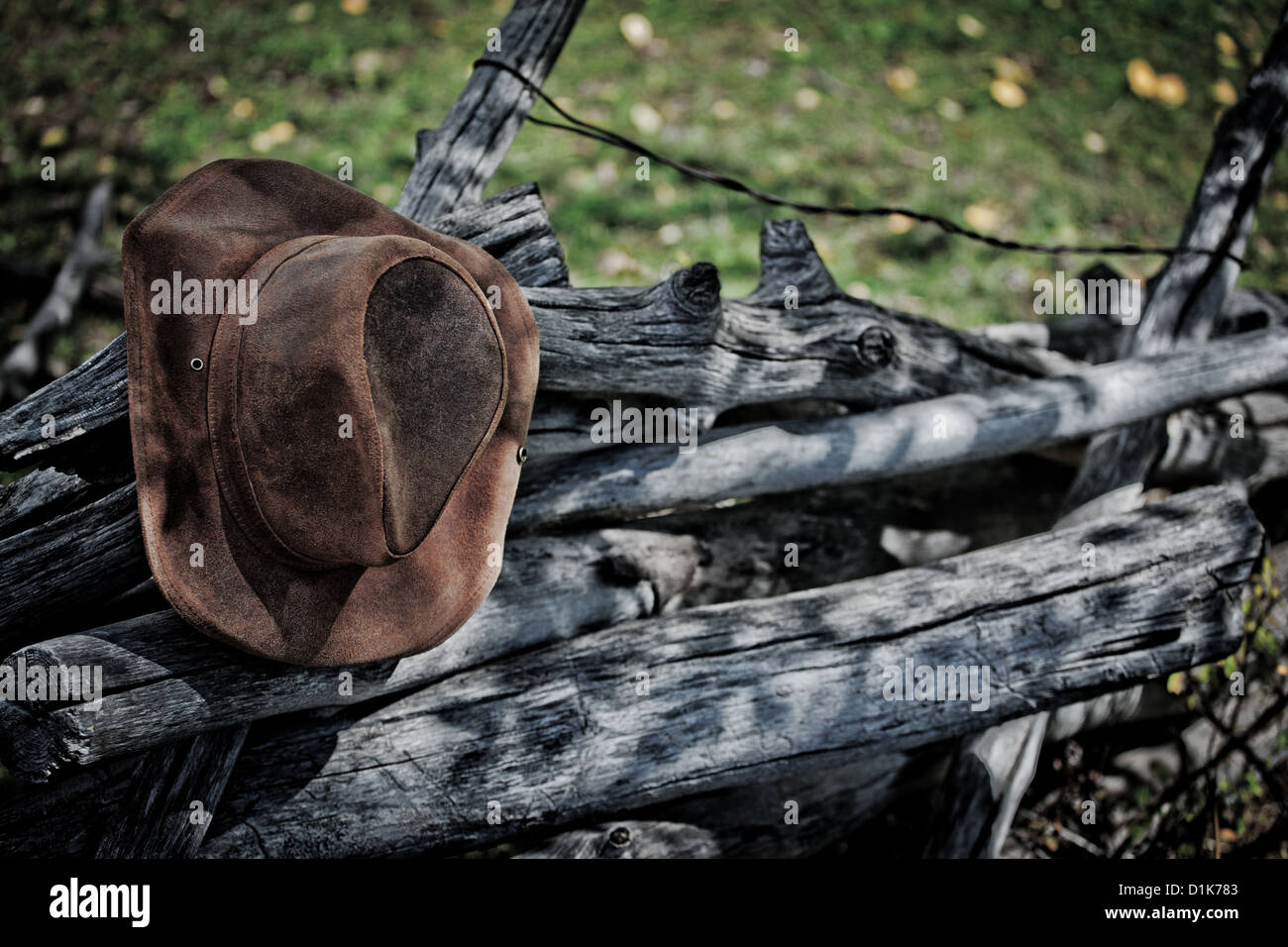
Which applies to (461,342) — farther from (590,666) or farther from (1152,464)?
(1152,464)

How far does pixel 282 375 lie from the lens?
1.71m

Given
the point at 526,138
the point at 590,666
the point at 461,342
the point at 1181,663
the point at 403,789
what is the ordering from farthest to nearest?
the point at 526,138 < the point at 1181,663 < the point at 590,666 < the point at 403,789 < the point at 461,342

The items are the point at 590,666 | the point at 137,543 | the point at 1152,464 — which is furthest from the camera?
the point at 1152,464

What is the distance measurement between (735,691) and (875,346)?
109 centimetres

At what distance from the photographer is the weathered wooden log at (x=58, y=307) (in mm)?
3926

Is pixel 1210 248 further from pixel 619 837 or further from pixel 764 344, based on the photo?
pixel 619 837

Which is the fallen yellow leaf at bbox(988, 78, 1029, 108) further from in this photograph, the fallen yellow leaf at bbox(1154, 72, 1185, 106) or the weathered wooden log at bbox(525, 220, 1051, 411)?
the weathered wooden log at bbox(525, 220, 1051, 411)

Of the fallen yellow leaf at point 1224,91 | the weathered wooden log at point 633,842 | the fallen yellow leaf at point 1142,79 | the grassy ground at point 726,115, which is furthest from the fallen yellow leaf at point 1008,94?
the weathered wooden log at point 633,842

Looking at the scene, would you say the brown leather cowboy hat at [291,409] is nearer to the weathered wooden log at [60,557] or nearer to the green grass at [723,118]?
the weathered wooden log at [60,557]

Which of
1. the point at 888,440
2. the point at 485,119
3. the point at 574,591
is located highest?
the point at 485,119

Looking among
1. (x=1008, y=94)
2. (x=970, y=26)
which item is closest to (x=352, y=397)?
(x=1008, y=94)

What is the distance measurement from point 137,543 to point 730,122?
3907 mm

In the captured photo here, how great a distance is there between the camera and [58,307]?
4074mm
